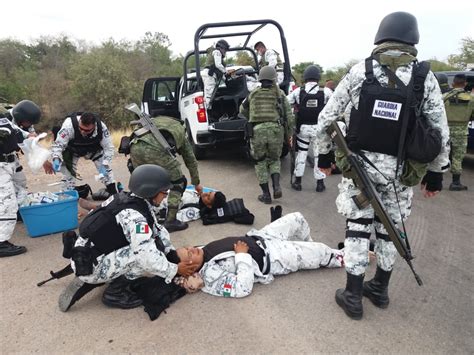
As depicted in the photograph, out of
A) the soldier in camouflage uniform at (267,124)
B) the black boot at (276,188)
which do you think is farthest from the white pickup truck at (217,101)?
the black boot at (276,188)

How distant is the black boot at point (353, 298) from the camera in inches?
99.0

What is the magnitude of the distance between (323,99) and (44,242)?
408 centimetres

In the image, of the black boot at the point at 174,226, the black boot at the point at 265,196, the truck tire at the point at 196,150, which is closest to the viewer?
the black boot at the point at 174,226

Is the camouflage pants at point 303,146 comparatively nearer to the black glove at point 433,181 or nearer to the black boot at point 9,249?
the black glove at point 433,181

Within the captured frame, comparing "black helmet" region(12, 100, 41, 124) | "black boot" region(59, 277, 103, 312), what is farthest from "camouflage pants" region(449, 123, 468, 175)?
"black helmet" region(12, 100, 41, 124)

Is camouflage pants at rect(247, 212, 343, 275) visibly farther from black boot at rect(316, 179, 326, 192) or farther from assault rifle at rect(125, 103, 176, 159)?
black boot at rect(316, 179, 326, 192)

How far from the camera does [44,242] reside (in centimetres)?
392

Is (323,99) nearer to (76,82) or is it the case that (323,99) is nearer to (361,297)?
(361,297)

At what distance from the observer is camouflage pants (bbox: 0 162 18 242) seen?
3.65 m

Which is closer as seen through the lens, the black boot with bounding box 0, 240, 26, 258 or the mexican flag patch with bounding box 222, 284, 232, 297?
the mexican flag patch with bounding box 222, 284, 232, 297

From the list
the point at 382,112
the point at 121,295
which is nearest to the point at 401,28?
the point at 382,112

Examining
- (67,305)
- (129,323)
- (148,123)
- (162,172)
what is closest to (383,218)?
(162,172)

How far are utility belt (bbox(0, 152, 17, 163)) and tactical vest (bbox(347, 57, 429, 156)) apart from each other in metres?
3.41

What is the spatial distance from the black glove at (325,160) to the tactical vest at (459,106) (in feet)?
12.0
